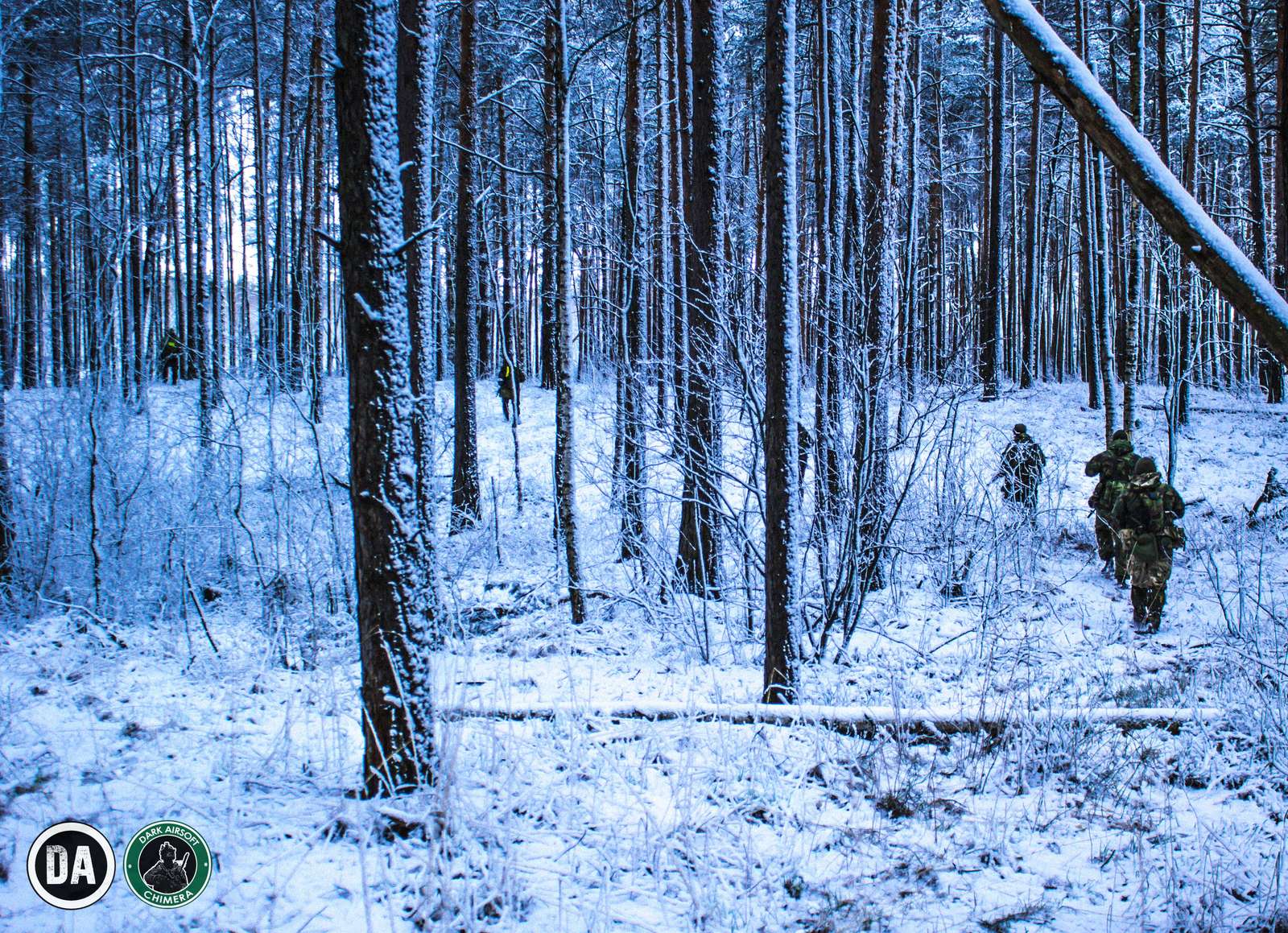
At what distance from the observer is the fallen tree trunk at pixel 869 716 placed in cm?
445

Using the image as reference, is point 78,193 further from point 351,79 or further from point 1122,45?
point 1122,45

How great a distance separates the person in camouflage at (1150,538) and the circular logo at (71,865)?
9.04 metres

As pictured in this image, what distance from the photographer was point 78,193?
827 inches

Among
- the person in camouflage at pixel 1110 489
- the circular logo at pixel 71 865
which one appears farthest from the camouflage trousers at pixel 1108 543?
the circular logo at pixel 71 865

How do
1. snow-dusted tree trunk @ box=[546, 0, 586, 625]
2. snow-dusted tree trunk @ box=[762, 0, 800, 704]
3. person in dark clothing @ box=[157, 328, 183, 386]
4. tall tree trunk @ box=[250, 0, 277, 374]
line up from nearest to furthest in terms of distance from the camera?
1. snow-dusted tree trunk @ box=[762, 0, 800, 704]
2. snow-dusted tree trunk @ box=[546, 0, 586, 625]
3. tall tree trunk @ box=[250, 0, 277, 374]
4. person in dark clothing @ box=[157, 328, 183, 386]

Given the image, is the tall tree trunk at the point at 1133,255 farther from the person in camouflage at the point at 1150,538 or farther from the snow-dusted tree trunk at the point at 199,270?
the snow-dusted tree trunk at the point at 199,270

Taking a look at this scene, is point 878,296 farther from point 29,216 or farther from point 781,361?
point 29,216

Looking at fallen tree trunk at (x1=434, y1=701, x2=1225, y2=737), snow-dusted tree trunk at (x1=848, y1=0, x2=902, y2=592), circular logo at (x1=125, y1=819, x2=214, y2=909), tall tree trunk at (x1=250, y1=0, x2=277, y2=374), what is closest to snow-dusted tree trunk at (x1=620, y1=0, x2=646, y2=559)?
snow-dusted tree trunk at (x1=848, y1=0, x2=902, y2=592)

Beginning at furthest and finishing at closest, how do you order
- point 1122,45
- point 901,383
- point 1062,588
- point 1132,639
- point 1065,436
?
1. point 1122,45
2. point 1065,436
3. point 1062,588
4. point 1132,639
5. point 901,383

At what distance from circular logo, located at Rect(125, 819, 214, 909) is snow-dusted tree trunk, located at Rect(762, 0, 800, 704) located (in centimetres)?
344

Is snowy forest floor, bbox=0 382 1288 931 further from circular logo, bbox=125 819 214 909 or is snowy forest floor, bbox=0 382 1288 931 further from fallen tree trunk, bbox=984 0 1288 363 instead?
fallen tree trunk, bbox=984 0 1288 363

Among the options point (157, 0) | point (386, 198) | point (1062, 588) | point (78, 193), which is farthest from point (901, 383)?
point (78, 193)

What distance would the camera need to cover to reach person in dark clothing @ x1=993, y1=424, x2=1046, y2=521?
9.79 m

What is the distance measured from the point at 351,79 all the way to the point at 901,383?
526 cm
